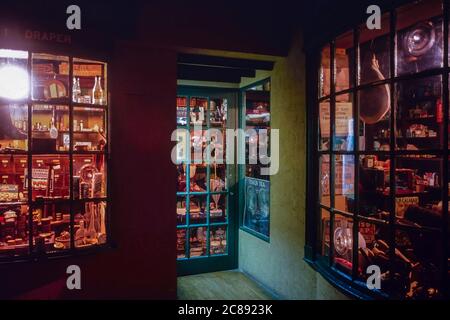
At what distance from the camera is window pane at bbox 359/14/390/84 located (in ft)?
11.1

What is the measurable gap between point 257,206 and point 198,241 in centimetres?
119

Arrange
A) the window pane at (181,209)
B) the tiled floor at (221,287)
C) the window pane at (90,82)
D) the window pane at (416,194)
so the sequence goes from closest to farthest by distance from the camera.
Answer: the window pane at (416,194)
the window pane at (90,82)
the tiled floor at (221,287)
the window pane at (181,209)

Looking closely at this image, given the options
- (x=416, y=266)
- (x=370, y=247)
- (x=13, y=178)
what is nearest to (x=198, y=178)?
(x=13, y=178)

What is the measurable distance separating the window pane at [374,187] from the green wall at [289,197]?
91cm

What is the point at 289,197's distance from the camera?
4.86 m

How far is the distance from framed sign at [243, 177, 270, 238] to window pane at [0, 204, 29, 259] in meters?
3.23

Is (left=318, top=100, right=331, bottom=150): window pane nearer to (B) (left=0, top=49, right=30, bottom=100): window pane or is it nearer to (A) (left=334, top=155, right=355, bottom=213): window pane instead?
(A) (left=334, top=155, right=355, bottom=213): window pane

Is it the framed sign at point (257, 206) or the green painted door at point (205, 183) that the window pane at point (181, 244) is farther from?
the framed sign at point (257, 206)

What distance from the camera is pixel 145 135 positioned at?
14.3 ft

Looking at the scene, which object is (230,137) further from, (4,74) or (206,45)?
(4,74)

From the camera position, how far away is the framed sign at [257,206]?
5.70 metres

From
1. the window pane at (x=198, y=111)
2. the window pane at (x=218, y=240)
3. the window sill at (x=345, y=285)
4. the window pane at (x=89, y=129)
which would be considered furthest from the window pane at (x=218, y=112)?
the window sill at (x=345, y=285)

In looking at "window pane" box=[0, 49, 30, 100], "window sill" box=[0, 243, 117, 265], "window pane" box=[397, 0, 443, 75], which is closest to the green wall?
"window pane" box=[397, 0, 443, 75]

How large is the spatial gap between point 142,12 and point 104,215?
231cm
